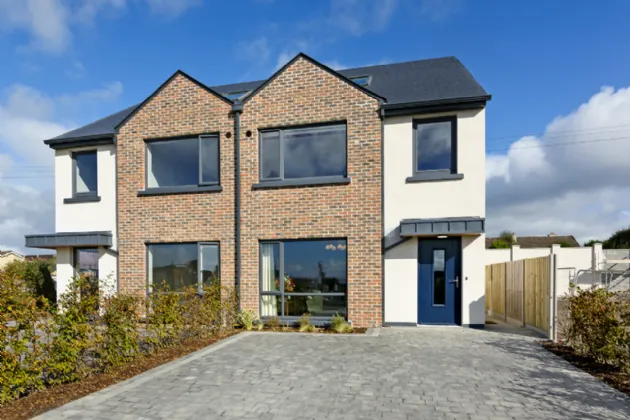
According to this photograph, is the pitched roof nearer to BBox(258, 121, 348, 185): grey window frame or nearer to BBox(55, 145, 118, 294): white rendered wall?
BBox(258, 121, 348, 185): grey window frame

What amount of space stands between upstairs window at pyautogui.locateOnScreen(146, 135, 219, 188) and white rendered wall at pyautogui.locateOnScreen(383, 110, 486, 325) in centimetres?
484

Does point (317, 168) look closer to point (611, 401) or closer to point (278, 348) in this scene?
point (278, 348)

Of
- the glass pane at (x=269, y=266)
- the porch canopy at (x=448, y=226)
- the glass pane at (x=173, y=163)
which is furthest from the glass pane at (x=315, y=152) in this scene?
the glass pane at (x=173, y=163)

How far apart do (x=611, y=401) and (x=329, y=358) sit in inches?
152

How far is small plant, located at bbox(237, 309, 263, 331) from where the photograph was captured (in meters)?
9.66

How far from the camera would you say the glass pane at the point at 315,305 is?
9.87 m

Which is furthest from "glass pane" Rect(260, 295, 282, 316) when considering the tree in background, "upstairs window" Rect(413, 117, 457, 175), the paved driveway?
the tree in background

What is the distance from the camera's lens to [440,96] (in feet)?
31.3

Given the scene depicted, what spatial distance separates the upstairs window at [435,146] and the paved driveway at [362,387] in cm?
429

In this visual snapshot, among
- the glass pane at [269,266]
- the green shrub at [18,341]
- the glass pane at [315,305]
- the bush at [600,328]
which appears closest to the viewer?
the green shrub at [18,341]

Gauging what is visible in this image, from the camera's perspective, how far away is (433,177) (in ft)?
31.1

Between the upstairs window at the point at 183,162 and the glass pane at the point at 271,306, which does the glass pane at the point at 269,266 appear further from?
the upstairs window at the point at 183,162

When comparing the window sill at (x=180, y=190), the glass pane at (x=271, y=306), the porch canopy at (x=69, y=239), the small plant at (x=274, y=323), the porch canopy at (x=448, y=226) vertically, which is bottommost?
the small plant at (x=274, y=323)

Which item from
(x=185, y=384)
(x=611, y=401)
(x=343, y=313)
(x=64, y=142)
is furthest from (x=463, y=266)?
(x=64, y=142)
